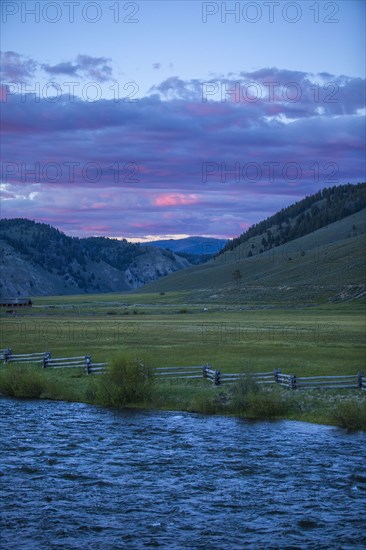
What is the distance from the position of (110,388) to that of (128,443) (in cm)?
934

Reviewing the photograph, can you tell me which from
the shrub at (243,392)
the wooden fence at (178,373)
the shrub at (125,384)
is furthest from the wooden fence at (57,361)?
the shrub at (243,392)

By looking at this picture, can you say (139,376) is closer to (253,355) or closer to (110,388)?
(110,388)

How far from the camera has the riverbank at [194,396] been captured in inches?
1323

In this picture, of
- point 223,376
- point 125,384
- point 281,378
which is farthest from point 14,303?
point 281,378

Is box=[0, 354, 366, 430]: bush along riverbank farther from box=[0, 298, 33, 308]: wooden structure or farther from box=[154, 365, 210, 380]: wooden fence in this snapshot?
box=[0, 298, 33, 308]: wooden structure

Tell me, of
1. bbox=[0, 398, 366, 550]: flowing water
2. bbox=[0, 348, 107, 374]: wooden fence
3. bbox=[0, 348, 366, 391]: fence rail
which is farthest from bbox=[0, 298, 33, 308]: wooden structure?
bbox=[0, 398, 366, 550]: flowing water

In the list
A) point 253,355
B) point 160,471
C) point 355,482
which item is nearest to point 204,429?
point 160,471

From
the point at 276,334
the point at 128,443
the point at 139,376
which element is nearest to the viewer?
the point at 128,443

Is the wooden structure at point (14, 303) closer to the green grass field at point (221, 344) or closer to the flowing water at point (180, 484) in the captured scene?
the green grass field at point (221, 344)

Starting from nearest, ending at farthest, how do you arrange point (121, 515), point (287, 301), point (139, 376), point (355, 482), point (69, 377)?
point (121, 515)
point (355, 482)
point (139, 376)
point (69, 377)
point (287, 301)

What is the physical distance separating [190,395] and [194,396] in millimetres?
409

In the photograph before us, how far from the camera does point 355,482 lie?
2300 centimetres

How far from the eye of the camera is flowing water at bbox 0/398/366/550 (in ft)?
62.3

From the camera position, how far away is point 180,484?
914 inches
